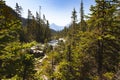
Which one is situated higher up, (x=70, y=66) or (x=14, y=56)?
(x=14, y=56)

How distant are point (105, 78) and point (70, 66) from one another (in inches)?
362

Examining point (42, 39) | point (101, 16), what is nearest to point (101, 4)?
point (101, 16)

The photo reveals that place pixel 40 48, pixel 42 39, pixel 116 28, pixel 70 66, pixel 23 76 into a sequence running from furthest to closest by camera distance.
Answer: pixel 42 39 → pixel 40 48 → pixel 70 66 → pixel 116 28 → pixel 23 76

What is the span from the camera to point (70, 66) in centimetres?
2914

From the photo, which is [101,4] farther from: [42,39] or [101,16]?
[42,39]

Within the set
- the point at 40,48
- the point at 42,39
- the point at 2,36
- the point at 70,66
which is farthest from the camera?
the point at 42,39

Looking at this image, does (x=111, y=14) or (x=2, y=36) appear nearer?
(x=2, y=36)

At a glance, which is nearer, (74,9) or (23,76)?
(23,76)

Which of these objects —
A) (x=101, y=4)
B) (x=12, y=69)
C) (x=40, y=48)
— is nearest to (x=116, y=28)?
(x=101, y=4)

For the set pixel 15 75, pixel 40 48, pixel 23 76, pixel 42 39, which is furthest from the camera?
pixel 42 39

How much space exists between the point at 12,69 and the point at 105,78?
34.6ft

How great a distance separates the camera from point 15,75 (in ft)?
47.7

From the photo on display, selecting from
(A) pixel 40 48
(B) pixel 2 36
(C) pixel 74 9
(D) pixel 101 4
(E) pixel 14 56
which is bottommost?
(A) pixel 40 48

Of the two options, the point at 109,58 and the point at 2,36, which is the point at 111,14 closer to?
the point at 109,58
